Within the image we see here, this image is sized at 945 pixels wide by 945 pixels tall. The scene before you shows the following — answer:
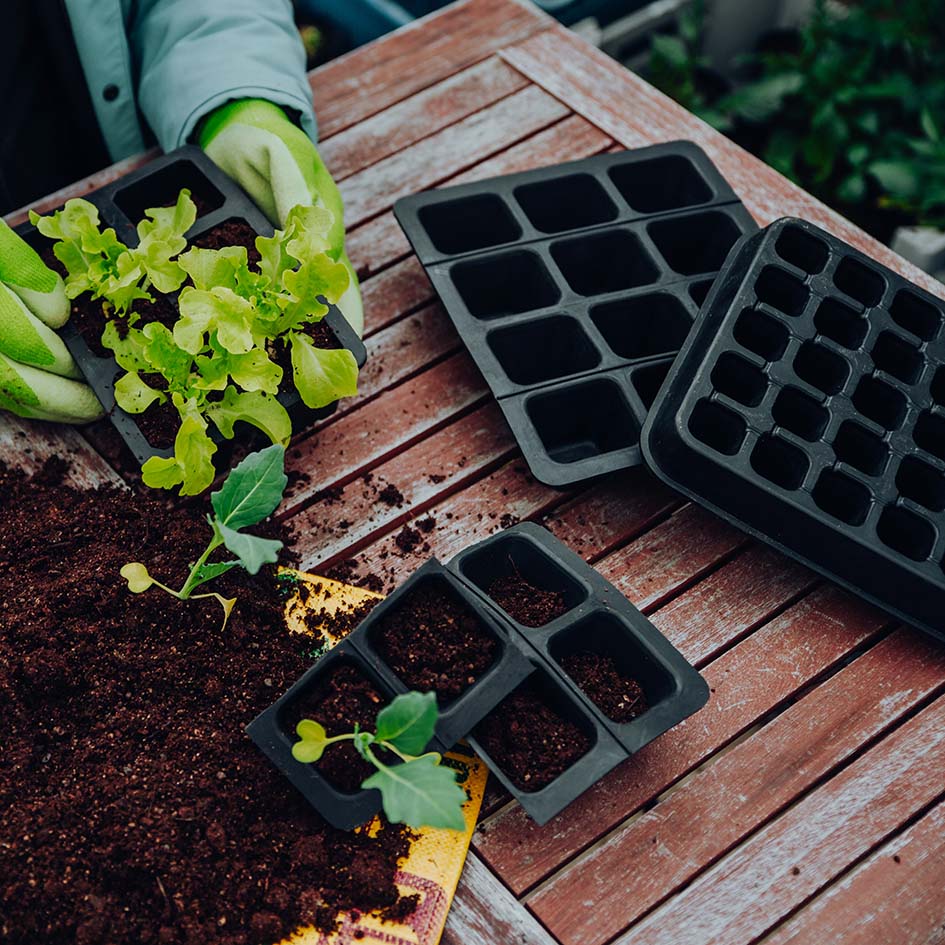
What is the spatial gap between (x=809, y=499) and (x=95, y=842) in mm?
769

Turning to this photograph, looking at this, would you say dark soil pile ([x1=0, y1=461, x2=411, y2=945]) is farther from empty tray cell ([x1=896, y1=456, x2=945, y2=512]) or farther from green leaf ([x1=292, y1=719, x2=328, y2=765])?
empty tray cell ([x1=896, y1=456, x2=945, y2=512])

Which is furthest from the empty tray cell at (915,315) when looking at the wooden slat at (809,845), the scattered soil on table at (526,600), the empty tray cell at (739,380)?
the scattered soil on table at (526,600)

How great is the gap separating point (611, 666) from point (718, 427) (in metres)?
0.31

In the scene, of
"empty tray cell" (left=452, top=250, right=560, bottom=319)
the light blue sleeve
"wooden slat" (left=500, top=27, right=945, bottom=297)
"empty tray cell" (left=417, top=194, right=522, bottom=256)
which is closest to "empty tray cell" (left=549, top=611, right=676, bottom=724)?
"empty tray cell" (left=452, top=250, right=560, bottom=319)

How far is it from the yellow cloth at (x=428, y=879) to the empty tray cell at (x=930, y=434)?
0.63 metres

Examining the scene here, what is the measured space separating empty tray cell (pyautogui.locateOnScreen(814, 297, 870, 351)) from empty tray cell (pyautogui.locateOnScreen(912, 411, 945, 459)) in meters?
0.11

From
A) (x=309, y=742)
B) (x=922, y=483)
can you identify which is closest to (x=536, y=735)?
(x=309, y=742)

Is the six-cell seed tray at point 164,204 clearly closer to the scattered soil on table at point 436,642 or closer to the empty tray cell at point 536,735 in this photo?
the scattered soil on table at point 436,642

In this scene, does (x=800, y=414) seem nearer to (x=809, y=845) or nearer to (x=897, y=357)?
(x=897, y=357)

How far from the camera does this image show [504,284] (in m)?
1.26

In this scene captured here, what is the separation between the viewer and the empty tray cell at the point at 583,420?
1105 mm

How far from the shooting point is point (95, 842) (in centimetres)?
83

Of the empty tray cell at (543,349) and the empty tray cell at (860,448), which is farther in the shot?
the empty tray cell at (543,349)

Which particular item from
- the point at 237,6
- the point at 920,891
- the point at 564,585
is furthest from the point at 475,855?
the point at 237,6
